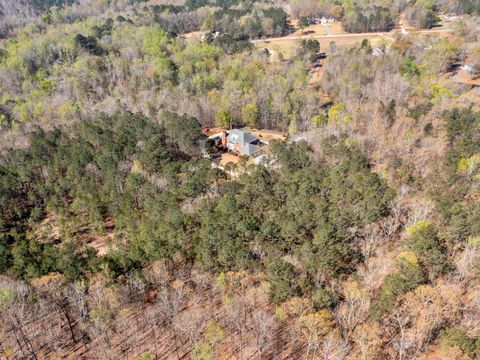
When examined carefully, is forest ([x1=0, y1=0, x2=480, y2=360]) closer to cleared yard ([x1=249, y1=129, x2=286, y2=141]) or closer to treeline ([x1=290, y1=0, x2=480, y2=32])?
cleared yard ([x1=249, y1=129, x2=286, y2=141])

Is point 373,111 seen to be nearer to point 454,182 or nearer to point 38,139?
point 454,182

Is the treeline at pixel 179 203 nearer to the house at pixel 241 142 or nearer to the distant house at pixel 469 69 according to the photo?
the house at pixel 241 142

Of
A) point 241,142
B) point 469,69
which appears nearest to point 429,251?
point 241,142

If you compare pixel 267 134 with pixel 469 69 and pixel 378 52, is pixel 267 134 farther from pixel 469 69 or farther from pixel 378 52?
pixel 469 69

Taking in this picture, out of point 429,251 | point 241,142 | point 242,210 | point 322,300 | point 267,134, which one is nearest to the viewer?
point 322,300

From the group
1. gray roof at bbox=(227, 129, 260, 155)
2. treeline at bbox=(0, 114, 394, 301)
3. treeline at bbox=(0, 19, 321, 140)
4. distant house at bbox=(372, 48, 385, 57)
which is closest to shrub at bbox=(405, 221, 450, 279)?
treeline at bbox=(0, 114, 394, 301)

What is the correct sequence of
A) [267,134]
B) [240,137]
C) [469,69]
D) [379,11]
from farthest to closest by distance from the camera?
[379,11]
[469,69]
[267,134]
[240,137]
